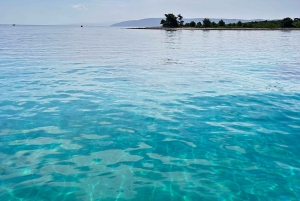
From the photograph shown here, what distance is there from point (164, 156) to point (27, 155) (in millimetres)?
4452

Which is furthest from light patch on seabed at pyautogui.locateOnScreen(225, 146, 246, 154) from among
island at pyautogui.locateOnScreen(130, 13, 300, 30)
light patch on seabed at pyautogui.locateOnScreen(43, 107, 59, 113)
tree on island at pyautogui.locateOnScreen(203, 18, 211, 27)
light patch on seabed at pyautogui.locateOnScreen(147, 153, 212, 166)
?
tree on island at pyautogui.locateOnScreen(203, 18, 211, 27)

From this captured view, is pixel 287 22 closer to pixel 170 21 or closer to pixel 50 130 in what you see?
pixel 170 21

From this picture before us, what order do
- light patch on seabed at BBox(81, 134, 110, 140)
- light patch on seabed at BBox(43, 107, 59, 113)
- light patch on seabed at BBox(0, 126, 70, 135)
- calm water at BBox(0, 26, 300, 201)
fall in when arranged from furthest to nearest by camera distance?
1. light patch on seabed at BBox(43, 107, 59, 113)
2. light patch on seabed at BBox(0, 126, 70, 135)
3. light patch on seabed at BBox(81, 134, 110, 140)
4. calm water at BBox(0, 26, 300, 201)

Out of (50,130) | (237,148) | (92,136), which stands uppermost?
(50,130)

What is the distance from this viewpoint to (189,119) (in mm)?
12078

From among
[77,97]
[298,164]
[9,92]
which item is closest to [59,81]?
[9,92]

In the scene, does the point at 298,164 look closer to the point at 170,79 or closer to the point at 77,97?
the point at 77,97

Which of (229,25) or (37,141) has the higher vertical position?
(229,25)

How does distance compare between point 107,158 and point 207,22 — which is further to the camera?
point 207,22

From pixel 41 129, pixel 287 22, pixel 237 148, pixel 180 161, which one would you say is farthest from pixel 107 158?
pixel 287 22

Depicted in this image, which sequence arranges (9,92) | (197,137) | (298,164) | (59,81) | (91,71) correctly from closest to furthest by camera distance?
(298,164)
(197,137)
(9,92)
(59,81)
(91,71)

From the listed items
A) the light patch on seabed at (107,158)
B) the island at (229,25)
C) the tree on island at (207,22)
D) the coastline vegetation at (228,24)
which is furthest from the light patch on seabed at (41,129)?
the tree on island at (207,22)

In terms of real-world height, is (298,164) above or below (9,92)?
below

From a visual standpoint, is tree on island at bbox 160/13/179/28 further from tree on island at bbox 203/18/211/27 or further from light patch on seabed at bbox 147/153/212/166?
light patch on seabed at bbox 147/153/212/166
